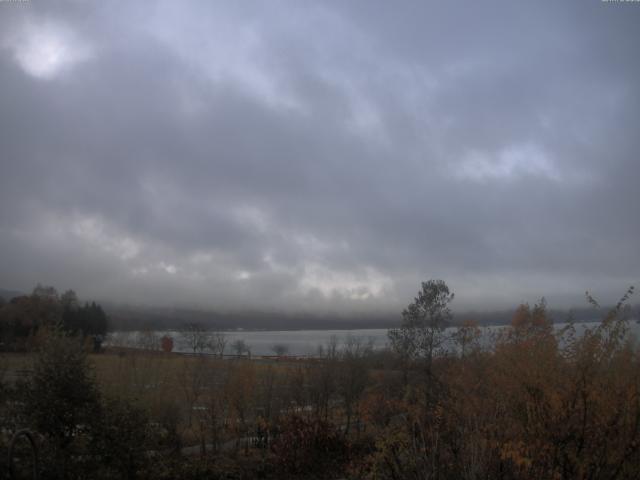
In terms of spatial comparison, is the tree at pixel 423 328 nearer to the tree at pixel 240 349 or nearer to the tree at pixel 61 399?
the tree at pixel 240 349

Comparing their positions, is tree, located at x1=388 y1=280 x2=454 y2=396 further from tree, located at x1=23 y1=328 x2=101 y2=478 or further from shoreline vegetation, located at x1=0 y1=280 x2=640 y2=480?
tree, located at x1=23 y1=328 x2=101 y2=478

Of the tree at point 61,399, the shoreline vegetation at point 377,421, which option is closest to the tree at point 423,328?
the shoreline vegetation at point 377,421

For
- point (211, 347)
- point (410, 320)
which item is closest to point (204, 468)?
point (410, 320)

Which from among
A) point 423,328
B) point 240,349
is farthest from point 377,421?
point 240,349

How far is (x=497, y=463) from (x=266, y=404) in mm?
16972

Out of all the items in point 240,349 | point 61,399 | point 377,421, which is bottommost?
point 377,421

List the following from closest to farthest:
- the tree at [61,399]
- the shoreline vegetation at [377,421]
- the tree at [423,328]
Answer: the shoreline vegetation at [377,421] → the tree at [61,399] → the tree at [423,328]

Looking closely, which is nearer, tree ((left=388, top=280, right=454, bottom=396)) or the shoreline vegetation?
the shoreline vegetation

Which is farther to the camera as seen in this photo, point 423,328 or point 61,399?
point 423,328

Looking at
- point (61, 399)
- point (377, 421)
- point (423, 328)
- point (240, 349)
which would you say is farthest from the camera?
point (240, 349)

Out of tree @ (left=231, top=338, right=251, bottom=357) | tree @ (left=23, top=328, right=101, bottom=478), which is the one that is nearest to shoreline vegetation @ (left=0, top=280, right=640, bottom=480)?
tree @ (left=23, top=328, right=101, bottom=478)

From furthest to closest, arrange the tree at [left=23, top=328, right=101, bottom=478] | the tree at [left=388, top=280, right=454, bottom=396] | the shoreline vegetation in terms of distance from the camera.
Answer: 1. the tree at [left=388, top=280, right=454, bottom=396]
2. the tree at [left=23, top=328, right=101, bottom=478]
3. the shoreline vegetation

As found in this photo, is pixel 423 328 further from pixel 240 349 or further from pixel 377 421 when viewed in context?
pixel 240 349

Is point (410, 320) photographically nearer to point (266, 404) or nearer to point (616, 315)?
point (266, 404)
